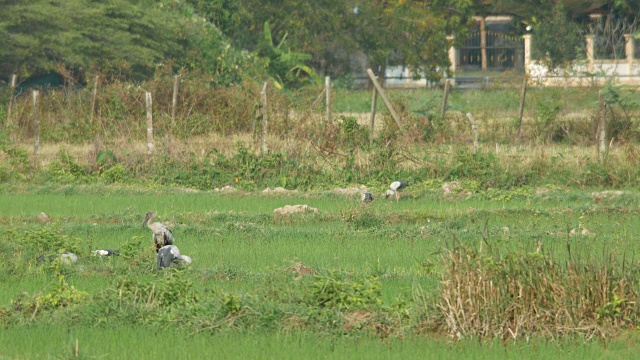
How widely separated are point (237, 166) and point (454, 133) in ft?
12.6

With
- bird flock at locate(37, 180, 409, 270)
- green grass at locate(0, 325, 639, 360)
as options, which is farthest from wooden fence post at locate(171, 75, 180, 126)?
green grass at locate(0, 325, 639, 360)

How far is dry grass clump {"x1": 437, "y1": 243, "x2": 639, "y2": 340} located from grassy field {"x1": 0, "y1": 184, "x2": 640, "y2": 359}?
0.12 meters

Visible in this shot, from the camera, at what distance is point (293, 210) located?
13.7 m

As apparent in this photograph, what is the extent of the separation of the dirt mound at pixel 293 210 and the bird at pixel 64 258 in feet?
13.3

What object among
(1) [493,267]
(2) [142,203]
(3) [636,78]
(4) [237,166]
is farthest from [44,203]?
(3) [636,78]

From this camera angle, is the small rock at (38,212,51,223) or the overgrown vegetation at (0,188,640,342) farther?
the small rock at (38,212,51,223)

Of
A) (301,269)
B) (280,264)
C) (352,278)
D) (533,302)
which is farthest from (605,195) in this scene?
(533,302)

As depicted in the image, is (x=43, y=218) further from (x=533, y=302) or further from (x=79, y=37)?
(x=79, y=37)

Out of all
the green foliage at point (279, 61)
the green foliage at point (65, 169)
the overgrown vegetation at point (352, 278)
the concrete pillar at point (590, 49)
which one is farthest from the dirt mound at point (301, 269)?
the concrete pillar at point (590, 49)

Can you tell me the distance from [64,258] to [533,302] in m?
4.65

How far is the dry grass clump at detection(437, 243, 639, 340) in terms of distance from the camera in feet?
23.2

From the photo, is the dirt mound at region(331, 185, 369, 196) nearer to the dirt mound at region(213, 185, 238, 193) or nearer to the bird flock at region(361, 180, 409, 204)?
the bird flock at region(361, 180, 409, 204)

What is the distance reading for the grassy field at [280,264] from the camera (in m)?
7.03

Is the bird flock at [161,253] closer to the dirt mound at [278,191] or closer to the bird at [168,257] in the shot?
the bird at [168,257]
